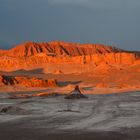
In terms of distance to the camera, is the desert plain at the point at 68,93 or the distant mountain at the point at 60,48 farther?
the distant mountain at the point at 60,48

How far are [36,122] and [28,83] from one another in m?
28.6

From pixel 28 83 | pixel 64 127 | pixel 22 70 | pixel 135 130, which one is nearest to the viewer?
pixel 135 130

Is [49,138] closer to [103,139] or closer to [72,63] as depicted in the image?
[103,139]

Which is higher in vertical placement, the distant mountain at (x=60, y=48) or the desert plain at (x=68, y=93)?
the distant mountain at (x=60, y=48)

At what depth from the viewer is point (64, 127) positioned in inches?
444

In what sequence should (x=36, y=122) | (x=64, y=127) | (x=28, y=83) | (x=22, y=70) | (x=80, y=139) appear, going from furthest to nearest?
(x=22, y=70) < (x=28, y=83) < (x=36, y=122) < (x=64, y=127) < (x=80, y=139)

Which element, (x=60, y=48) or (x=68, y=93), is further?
(x=60, y=48)

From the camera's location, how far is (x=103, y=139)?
9125 millimetres

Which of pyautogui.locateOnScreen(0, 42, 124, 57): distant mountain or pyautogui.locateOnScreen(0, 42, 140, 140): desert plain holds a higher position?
pyautogui.locateOnScreen(0, 42, 124, 57): distant mountain

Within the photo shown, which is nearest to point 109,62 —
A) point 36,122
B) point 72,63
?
point 72,63

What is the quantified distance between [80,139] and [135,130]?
1997mm

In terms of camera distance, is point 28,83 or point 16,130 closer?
point 16,130

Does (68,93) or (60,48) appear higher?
(60,48)

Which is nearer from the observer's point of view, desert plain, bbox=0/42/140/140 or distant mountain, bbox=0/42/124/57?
desert plain, bbox=0/42/140/140
